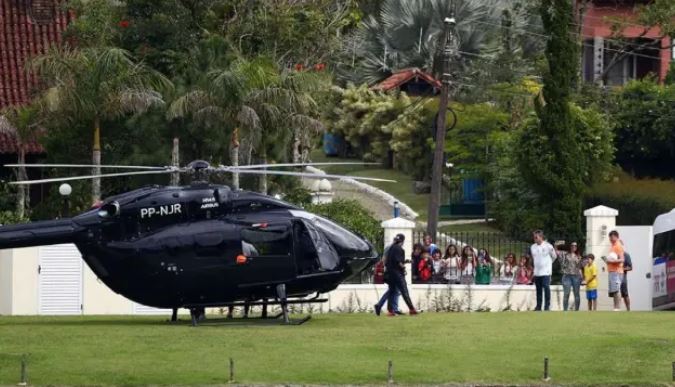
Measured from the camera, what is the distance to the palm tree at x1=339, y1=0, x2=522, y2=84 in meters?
73.8

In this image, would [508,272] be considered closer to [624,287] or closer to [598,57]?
[624,287]

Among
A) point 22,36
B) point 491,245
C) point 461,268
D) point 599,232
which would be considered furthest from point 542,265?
point 22,36

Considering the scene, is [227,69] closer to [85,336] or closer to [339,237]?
[339,237]

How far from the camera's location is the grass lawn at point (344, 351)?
2358cm

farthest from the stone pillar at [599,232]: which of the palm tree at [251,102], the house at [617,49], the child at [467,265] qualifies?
the house at [617,49]

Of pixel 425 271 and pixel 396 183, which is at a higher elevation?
pixel 396 183

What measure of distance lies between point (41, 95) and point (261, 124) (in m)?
5.97

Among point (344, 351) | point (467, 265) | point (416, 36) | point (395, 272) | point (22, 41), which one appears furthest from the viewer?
point (416, 36)

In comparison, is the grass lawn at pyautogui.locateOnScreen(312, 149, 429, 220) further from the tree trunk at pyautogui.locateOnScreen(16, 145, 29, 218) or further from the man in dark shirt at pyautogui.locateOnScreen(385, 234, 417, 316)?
the man in dark shirt at pyautogui.locateOnScreen(385, 234, 417, 316)

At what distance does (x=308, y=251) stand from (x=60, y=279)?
10.3m

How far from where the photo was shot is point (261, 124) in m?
42.8

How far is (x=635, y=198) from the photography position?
5528 centimetres

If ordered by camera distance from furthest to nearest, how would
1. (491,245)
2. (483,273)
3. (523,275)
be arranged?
Result: (491,245)
(523,275)
(483,273)

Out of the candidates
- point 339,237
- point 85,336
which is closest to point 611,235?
point 339,237
